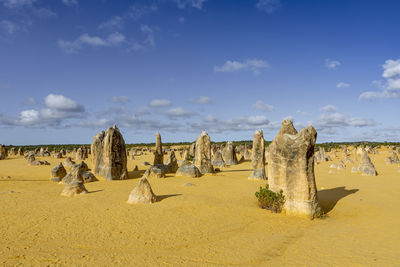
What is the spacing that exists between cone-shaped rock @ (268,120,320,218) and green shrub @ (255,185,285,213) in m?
0.20

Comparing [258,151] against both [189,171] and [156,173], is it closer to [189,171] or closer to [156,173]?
[189,171]

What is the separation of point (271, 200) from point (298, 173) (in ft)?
5.19

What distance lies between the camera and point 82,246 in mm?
6750

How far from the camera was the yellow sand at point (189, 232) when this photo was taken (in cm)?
629

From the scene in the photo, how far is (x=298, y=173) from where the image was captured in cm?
1043

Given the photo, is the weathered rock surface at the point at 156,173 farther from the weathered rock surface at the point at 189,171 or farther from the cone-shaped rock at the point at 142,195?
the cone-shaped rock at the point at 142,195

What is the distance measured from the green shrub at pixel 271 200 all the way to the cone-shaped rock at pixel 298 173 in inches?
7.7

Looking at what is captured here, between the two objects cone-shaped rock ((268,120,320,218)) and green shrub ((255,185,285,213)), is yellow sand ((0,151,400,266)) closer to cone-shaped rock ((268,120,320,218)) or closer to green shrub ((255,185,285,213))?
green shrub ((255,185,285,213))

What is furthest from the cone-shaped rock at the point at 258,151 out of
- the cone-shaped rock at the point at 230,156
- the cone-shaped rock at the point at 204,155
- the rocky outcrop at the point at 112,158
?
the rocky outcrop at the point at 112,158

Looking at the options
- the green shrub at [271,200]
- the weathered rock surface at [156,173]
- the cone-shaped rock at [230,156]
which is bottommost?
the green shrub at [271,200]

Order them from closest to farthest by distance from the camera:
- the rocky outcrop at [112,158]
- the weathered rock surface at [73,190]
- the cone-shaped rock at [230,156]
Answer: the weathered rock surface at [73,190], the rocky outcrop at [112,158], the cone-shaped rock at [230,156]

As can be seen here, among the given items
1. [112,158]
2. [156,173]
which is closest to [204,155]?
[156,173]

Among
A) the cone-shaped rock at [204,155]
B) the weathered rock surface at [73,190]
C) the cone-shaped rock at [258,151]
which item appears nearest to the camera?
the weathered rock surface at [73,190]

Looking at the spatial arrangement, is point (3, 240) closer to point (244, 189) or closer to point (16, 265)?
point (16, 265)
